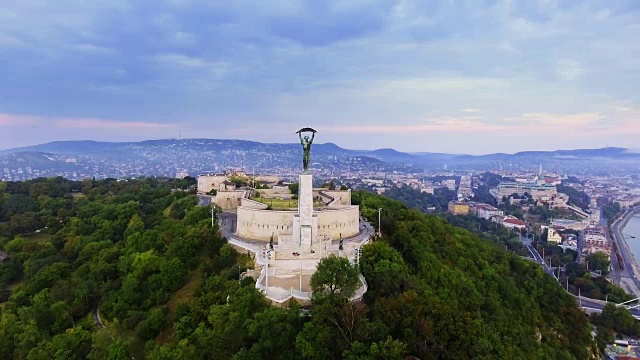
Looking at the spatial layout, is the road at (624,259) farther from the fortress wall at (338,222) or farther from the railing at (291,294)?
the railing at (291,294)

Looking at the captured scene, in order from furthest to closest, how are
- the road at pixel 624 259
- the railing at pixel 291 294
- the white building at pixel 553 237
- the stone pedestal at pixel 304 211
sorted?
1. the white building at pixel 553 237
2. the road at pixel 624 259
3. the stone pedestal at pixel 304 211
4. the railing at pixel 291 294

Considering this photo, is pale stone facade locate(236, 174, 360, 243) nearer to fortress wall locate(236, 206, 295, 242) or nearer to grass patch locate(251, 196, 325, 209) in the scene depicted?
fortress wall locate(236, 206, 295, 242)

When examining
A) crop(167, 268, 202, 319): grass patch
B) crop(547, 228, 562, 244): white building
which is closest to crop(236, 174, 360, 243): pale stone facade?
crop(167, 268, 202, 319): grass patch

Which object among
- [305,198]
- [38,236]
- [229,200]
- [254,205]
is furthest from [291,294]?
[38,236]

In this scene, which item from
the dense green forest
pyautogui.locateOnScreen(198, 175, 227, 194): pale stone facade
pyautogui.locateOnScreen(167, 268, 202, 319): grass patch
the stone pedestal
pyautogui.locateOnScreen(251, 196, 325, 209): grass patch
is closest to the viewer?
the dense green forest

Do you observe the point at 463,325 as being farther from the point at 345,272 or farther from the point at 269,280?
the point at 269,280

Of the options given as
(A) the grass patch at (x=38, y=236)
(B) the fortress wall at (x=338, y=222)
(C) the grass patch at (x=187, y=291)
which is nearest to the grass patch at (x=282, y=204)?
(B) the fortress wall at (x=338, y=222)

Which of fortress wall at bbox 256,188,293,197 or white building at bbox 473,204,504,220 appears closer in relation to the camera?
fortress wall at bbox 256,188,293,197
